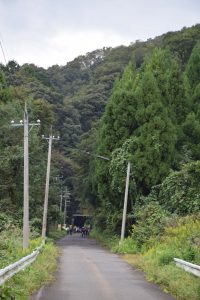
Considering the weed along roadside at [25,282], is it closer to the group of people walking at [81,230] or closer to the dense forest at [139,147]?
the dense forest at [139,147]

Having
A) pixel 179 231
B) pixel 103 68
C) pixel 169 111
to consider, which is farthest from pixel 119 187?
pixel 103 68

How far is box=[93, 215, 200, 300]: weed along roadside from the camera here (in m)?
15.4

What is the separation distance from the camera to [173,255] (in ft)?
70.6

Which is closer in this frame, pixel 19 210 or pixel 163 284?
pixel 163 284

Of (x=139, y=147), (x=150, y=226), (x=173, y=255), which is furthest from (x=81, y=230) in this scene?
(x=173, y=255)

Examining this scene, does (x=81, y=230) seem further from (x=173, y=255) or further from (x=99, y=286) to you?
(x=99, y=286)

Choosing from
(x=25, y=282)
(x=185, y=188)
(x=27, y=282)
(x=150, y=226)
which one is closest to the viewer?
(x=25, y=282)

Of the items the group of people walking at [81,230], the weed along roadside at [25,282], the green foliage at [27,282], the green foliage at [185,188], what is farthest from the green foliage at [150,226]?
the group of people walking at [81,230]

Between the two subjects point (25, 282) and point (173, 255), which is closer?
point (25, 282)

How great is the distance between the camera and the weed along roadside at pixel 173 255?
1540cm

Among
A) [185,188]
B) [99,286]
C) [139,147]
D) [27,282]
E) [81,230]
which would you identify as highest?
[139,147]

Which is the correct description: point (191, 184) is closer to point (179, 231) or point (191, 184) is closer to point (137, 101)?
Result: point (179, 231)

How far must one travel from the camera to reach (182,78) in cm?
4956

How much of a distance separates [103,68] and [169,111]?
62871 mm
